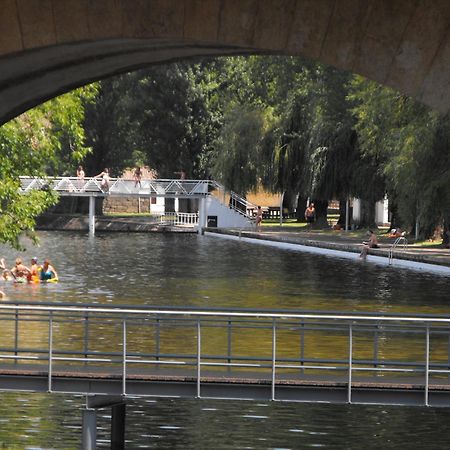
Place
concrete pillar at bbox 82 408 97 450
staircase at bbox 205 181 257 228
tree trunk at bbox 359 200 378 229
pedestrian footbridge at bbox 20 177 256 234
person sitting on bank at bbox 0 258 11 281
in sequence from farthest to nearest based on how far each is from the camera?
staircase at bbox 205 181 257 228
pedestrian footbridge at bbox 20 177 256 234
tree trunk at bbox 359 200 378 229
person sitting on bank at bbox 0 258 11 281
concrete pillar at bbox 82 408 97 450

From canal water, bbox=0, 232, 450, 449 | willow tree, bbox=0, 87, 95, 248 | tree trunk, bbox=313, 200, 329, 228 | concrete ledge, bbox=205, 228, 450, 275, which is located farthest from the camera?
tree trunk, bbox=313, 200, 329, 228

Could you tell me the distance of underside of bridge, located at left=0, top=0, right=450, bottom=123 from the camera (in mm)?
9047

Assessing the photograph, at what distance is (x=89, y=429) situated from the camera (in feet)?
61.4

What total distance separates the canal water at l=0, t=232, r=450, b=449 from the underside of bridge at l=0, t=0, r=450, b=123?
Result: 11.1m

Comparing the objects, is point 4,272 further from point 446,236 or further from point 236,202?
point 236,202

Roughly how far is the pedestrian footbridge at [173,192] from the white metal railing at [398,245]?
23.2 m

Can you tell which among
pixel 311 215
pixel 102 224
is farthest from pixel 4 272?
pixel 102 224

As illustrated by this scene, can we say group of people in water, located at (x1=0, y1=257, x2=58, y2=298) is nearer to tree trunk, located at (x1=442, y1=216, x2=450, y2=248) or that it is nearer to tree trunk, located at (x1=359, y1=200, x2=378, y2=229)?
tree trunk, located at (x1=442, y1=216, x2=450, y2=248)

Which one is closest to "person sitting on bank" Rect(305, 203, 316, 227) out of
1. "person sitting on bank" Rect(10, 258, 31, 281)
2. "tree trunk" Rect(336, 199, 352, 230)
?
"tree trunk" Rect(336, 199, 352, 230)

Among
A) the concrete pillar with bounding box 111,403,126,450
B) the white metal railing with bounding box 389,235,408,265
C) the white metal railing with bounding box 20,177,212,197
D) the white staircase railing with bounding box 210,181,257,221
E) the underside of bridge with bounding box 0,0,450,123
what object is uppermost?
the underside of bridge with bounding box 0,0,450,123

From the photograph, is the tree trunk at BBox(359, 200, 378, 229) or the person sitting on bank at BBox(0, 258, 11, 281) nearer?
the person sitting on bank at BBox(0, 258, 11, 281)

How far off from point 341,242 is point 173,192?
77.5ft

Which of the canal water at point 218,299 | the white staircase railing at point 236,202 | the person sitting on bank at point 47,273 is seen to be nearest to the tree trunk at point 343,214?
the canal water at point 218,299

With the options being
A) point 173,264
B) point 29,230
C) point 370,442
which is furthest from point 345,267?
point 370,442
